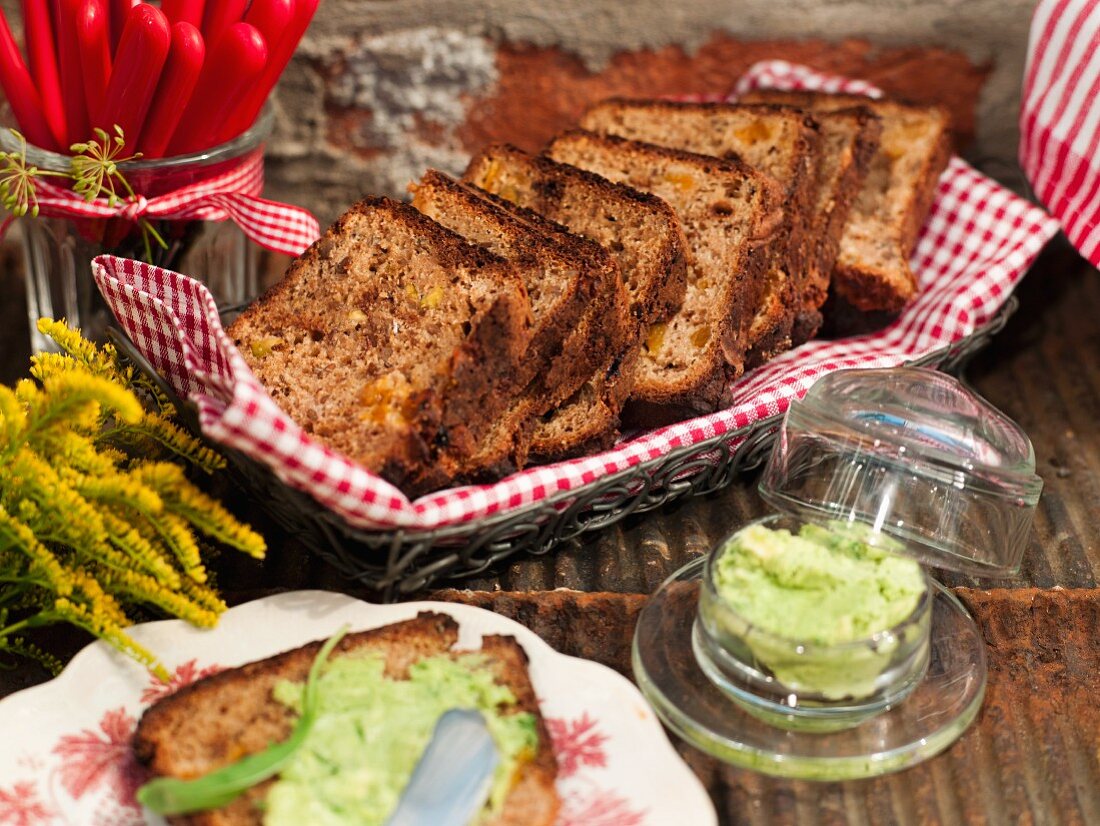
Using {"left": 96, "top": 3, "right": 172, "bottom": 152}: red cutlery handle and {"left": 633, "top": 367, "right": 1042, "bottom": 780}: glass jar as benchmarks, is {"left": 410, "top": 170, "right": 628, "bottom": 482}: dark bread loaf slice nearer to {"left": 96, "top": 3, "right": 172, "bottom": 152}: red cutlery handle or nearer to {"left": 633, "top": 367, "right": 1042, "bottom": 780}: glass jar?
{"left": 633, "top": 367, "right": 1042, "bottom": 780}: glass jar

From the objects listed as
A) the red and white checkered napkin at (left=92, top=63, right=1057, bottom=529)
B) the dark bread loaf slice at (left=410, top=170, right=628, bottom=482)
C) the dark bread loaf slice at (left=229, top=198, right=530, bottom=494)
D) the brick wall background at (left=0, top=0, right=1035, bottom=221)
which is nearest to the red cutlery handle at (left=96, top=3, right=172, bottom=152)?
the red and white checkered napkin at (left=92, top=63, right=1057, bottom=529)

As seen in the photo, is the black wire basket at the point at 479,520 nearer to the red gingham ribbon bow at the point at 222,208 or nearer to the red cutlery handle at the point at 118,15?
the red gingham ribbon bow at the point at 222,208

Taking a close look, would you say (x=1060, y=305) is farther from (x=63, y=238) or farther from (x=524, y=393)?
(x=63, y=238)

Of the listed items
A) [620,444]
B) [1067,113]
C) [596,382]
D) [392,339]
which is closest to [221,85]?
[392,339]

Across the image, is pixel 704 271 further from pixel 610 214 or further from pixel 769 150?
pixel 769 150

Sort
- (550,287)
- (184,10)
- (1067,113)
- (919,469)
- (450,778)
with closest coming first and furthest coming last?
(450,778)
(919,469)
(550,287)
(184,10)
(1067,113)
